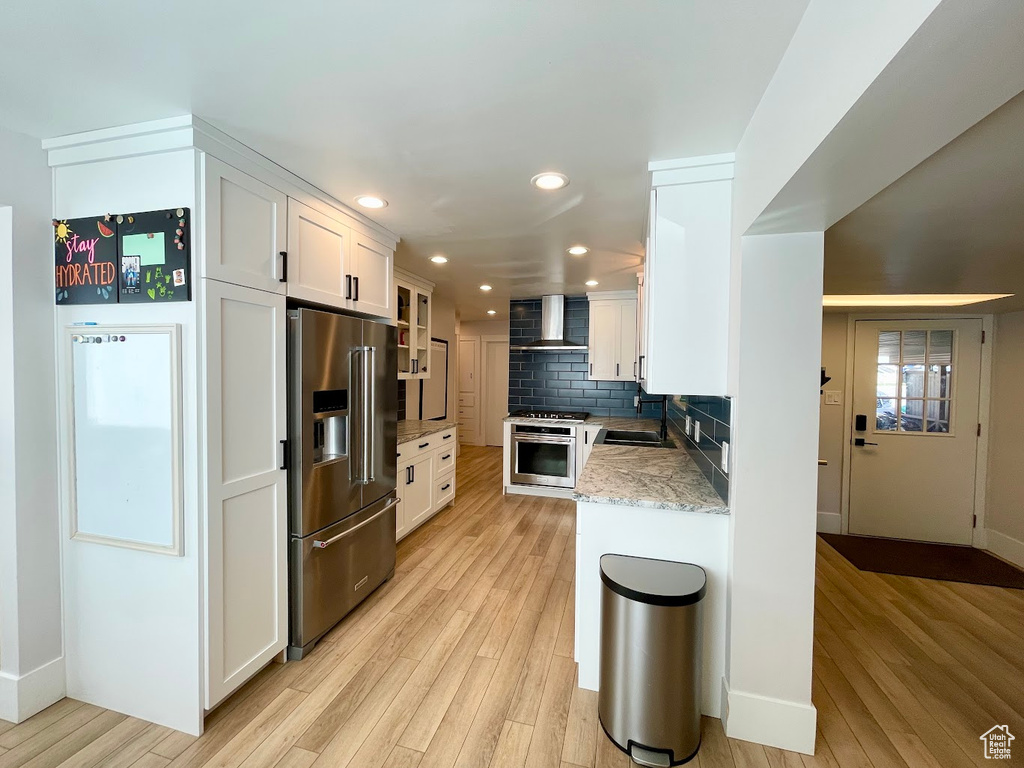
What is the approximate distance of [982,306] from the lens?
354cm

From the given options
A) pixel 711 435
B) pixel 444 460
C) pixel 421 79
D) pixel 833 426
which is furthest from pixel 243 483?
pixel 833 426

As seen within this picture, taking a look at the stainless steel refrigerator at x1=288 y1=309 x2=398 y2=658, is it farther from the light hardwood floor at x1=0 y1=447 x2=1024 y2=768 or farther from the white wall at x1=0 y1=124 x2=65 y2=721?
the white wall at x1=0 y1=124 x2=65 y2=721

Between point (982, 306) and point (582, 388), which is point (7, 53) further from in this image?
point (982, 306)

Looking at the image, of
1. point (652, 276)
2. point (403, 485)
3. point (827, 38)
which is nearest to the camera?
point (827, 38)

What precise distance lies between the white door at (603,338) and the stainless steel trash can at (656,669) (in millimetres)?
3327

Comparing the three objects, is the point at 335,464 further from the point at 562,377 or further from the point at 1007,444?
the point at 1007,444

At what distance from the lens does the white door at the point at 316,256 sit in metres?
1.96

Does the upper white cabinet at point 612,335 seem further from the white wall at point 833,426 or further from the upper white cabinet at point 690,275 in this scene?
the upper white cabinet at point 690,275

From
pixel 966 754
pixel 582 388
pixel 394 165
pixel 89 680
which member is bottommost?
pixel 966 754

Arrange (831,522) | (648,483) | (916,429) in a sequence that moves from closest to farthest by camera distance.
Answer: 1. (648,483)
2. (916,429)
3. (831,522)

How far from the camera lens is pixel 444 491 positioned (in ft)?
13.4

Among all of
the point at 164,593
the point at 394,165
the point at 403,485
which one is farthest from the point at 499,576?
the point at 394,165

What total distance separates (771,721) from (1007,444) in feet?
13.2

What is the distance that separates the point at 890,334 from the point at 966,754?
11.8ft
